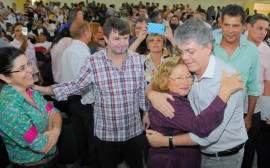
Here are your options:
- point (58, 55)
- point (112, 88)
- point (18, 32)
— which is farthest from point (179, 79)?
point (18, 32)

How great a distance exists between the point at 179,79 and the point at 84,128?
1.74 m

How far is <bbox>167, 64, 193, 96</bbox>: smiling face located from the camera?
146 cm

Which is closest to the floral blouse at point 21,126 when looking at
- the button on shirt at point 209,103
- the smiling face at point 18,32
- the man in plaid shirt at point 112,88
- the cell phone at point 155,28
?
the man in plaid shirt at point 112,88

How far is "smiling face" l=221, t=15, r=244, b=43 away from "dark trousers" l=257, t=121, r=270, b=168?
1.01 metres

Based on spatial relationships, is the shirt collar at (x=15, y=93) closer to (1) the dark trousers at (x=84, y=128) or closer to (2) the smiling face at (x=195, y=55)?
(2) the smiling face at (x=195, y=55)

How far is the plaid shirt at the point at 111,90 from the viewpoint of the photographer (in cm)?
196

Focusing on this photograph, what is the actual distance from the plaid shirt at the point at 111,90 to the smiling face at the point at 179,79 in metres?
0.58

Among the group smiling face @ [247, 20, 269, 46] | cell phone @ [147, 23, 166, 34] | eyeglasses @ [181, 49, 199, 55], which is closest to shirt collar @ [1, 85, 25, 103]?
eyeglasses @ [181, 49, 199, 55]

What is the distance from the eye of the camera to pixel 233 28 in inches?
81.1

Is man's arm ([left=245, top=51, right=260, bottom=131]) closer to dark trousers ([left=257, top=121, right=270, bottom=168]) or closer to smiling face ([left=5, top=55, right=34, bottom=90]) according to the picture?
dark trousers ([left=257, top=121, right=270, bottom=168])

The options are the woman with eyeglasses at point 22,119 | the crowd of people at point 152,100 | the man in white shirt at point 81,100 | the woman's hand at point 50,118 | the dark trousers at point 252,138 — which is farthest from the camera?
the man in white shirt at point 81,100

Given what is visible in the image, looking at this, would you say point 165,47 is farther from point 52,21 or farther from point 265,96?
point 52,21

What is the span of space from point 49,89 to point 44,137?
1.51 ft

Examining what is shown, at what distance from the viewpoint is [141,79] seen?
2070mm
